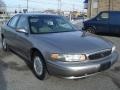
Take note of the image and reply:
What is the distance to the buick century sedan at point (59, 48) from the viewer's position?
513 centimetres

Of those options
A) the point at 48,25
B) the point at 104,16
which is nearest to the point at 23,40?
the point at 48,25

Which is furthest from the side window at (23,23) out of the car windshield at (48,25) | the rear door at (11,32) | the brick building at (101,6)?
the brick building at (101,6)

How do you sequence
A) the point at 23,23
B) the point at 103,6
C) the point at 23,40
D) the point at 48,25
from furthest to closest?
the point at 103,6
the point at 23,23
the point at 48,25
the point at 23,40

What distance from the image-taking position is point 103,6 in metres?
26.9

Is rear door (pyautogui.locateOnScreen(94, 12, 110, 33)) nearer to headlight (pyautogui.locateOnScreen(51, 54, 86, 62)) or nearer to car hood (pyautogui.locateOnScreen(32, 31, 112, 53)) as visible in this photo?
car hood (pyautogui.locateOnScreen(32, 31, 112, 53))

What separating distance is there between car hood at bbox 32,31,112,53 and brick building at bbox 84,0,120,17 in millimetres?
20222

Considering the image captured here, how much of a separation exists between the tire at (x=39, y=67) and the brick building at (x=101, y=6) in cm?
2064

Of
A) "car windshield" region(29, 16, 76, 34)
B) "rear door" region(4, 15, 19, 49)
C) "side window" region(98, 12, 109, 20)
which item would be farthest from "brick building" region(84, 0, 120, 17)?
"car windshield" region(29, 16, 76, 34)

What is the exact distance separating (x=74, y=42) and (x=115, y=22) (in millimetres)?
9790

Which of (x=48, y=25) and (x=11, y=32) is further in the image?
(x=11, y=32)

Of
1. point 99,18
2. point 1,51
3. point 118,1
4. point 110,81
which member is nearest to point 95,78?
point 110,81

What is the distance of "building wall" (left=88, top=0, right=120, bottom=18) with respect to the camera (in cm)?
2577

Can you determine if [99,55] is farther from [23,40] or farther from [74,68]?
[23,40]

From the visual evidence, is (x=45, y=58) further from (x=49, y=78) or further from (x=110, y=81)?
(x=110, y=81)
